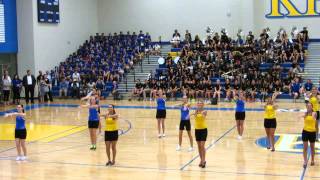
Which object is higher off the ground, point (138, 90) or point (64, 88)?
point (64, 88)

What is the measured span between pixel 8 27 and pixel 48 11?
3.69 meters

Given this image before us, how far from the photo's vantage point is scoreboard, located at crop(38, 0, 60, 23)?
35.5m

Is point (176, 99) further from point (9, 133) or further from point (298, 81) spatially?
point (9, 133)

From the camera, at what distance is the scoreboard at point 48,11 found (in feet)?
117

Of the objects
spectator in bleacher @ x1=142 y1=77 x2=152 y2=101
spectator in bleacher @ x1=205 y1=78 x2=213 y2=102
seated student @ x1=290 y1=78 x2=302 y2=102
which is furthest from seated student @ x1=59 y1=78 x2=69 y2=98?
seated student @ x1=290 y1=78 x2=302 y2=102

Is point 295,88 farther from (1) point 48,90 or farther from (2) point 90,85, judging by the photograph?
(1) point 48,90

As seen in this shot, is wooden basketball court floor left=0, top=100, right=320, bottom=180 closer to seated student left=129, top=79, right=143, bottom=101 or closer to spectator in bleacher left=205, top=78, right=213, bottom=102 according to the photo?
spectator in bleacher left=205, top=78, right=213, bottom=102

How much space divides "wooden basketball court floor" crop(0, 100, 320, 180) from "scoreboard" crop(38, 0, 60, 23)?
12448 millimetres

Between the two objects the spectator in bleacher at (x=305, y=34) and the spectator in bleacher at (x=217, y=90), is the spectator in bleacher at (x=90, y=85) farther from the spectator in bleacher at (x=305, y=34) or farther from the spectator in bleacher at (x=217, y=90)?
the spectator in bleacher at (x=305, y=34)

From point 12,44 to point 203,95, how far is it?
13814 millimetres

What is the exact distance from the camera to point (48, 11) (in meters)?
36.5

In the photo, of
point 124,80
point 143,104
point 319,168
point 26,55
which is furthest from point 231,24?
point 319,168

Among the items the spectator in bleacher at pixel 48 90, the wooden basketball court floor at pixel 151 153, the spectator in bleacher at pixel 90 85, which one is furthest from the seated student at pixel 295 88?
the spectator in bleacher at pixel 48 90

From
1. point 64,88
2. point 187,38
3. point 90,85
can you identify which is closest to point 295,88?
point 187,38
